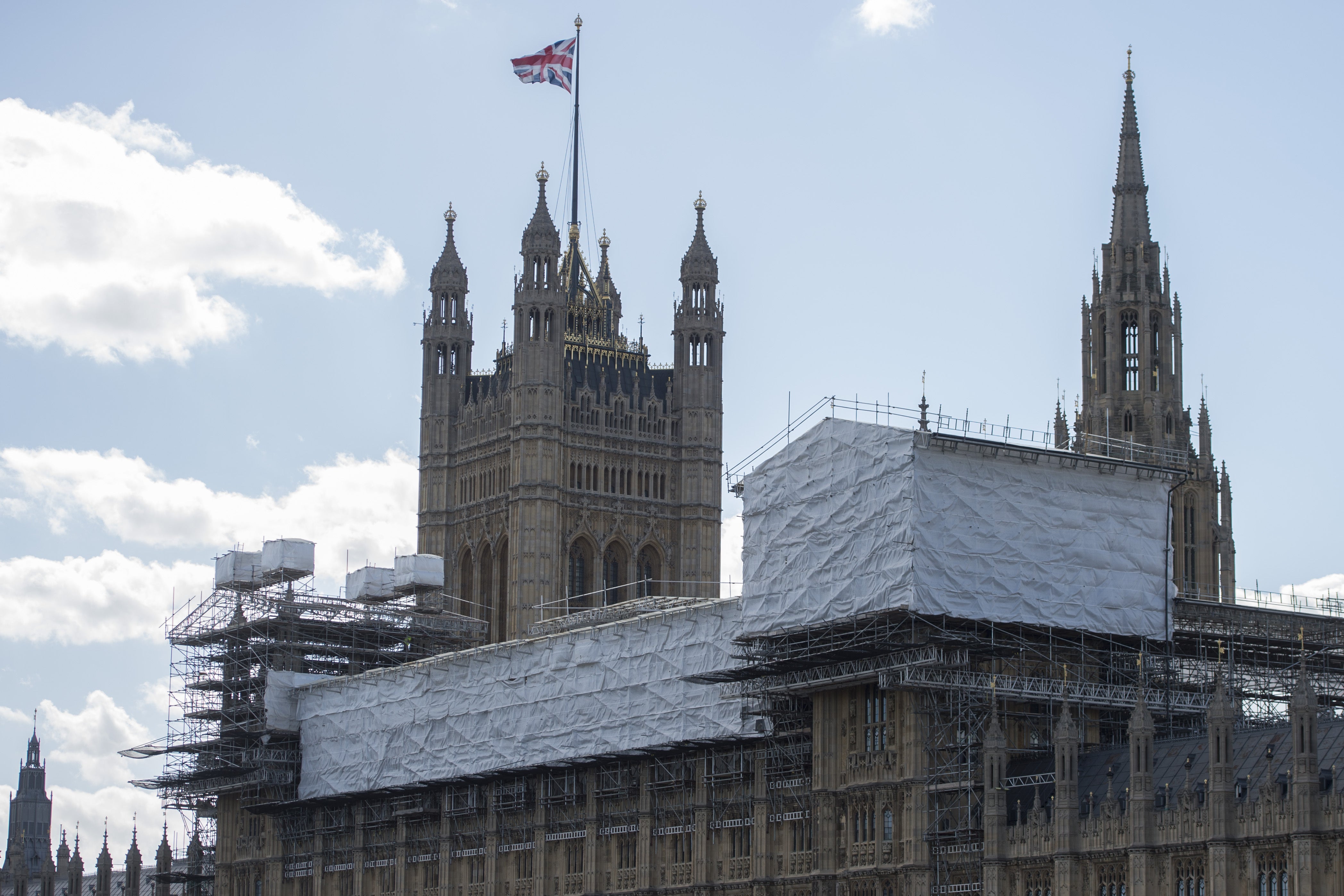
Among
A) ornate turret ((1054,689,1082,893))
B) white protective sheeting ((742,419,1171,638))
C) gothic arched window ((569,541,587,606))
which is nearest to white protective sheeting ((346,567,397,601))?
gothic arched window ((569,541,587,606))

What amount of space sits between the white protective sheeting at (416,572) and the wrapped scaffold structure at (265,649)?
0.08 m

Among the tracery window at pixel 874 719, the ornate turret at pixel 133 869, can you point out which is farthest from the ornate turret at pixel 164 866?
the tracery window at pixel 874 719

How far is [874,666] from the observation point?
309 feet

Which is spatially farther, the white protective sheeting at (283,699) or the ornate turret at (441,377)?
the ornate turret at (441,377)

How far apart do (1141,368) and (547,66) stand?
157 ft

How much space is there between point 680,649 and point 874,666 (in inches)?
733

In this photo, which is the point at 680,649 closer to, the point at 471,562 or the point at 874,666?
the point at 874,666

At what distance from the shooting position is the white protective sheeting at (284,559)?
144500 mm

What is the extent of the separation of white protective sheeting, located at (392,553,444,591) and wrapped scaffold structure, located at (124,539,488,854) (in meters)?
0.08

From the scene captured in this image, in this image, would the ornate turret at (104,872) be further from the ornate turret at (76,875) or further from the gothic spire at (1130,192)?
the gothic spire at (1130,192)

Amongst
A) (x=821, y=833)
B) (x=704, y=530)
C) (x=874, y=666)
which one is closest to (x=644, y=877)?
(x=821, y=833)

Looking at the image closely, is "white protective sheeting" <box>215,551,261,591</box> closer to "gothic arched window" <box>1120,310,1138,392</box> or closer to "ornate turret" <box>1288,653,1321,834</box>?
"gothic arched window" <box>1120,310,1138,392</box>

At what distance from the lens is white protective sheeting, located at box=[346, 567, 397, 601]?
147875 millimetres

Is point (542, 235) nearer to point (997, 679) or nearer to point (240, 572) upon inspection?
point (240, 572)
